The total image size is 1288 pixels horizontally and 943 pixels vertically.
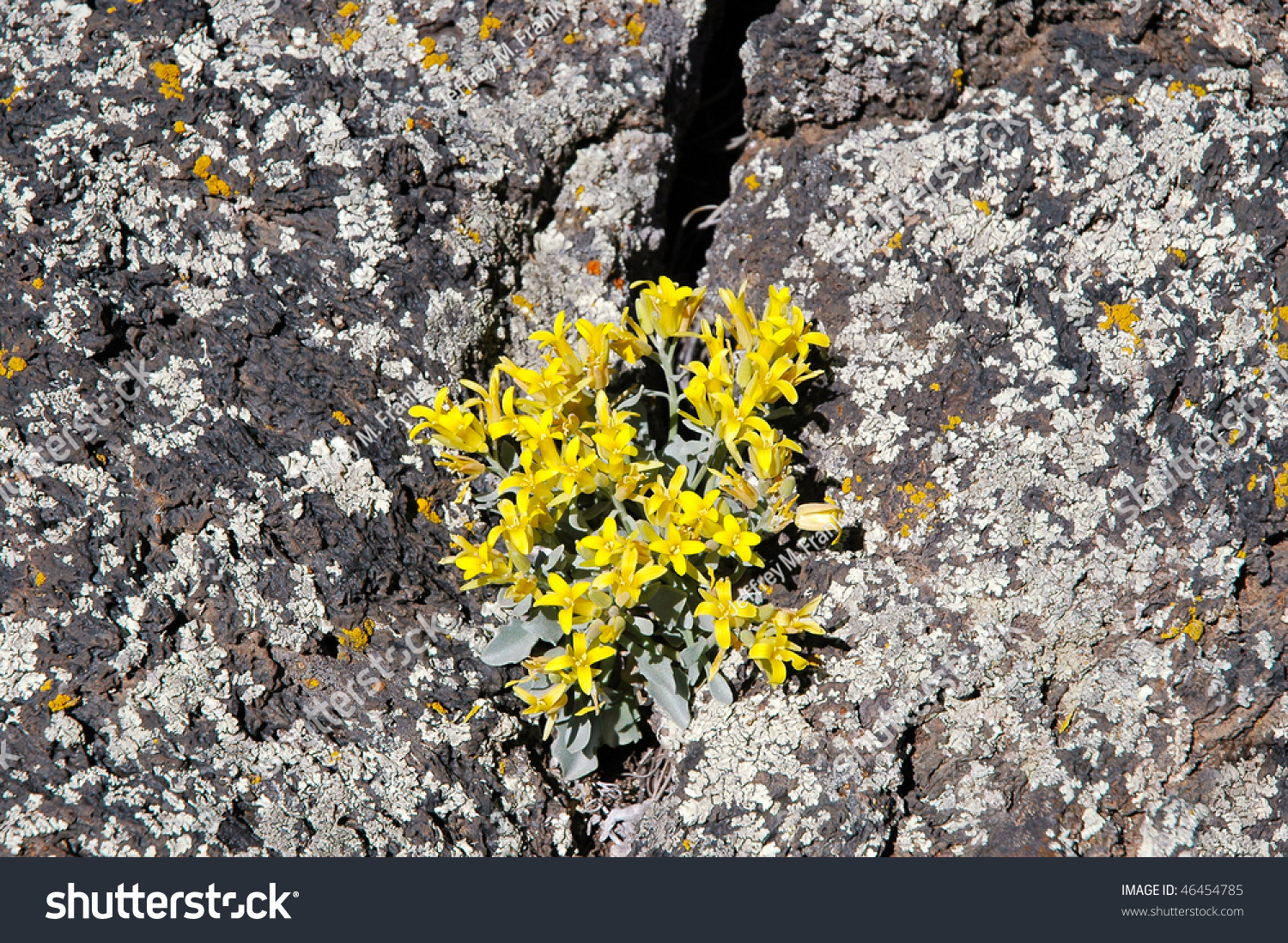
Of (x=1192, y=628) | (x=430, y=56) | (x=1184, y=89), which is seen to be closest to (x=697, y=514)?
(x=1192, y=628)

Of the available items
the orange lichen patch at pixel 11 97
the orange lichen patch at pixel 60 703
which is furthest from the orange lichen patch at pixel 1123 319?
the orange lichen patch at pixel 11 97

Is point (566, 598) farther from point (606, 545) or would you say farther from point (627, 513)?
point (627, 513)

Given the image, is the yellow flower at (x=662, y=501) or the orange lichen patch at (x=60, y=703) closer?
the yellow flower at (x=662, y=501)

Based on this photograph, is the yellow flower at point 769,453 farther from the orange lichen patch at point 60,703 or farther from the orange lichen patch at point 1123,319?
the orange lichen patch at point 60,703

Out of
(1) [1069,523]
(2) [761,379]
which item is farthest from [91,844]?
(1) [1069,523]

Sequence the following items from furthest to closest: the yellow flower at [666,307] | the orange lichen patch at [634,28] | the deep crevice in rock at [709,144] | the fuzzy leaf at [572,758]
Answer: the deep crevice in rock at [709,144] < the orange lichen patch at [634,28] < the fuzzy leaf at [572,758] < the yellow flower at [666,307]

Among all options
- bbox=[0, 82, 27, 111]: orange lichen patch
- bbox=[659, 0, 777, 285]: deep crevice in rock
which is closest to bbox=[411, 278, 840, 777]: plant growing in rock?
bbox=[659, 0, 777, 285]: deep crevice in rock
